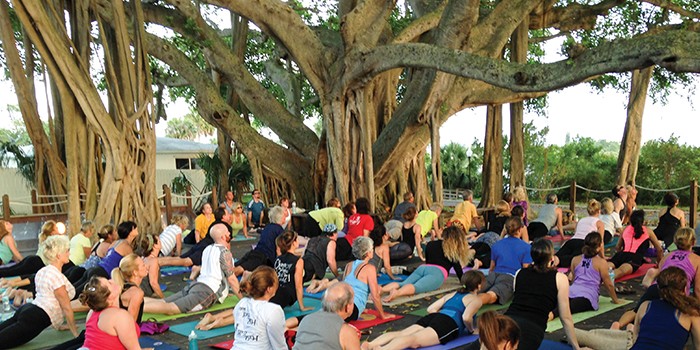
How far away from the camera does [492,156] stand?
575 inches

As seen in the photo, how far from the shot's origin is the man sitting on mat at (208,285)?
582 centimetres

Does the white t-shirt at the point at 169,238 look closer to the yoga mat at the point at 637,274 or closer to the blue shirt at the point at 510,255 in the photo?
the blue shirt at the point at 510,255

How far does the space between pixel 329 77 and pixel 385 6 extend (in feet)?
5.36

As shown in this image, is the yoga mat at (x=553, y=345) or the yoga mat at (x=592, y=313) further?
the yoga mat at (x=592, y=313)

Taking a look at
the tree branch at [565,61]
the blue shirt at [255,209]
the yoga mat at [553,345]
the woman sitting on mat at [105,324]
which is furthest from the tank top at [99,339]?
the blue shirt at [255,209]

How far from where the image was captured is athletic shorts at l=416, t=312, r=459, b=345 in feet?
15.1

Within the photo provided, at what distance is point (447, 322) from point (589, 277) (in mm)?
1682

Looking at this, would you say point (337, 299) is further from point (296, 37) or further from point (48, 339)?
point (296, 37)

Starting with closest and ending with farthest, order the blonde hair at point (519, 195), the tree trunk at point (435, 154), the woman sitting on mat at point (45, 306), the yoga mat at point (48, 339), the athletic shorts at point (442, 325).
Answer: the athletic shorts at point (442, 325) → the woman sitting on mat at point (45, 306) → the yoga mat at point (48, 339) → the blonde hair at point (519, 195) → the tree trunk at point (435, 154)

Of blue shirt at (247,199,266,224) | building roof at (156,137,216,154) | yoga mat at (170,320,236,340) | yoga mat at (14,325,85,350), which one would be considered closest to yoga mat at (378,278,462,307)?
yoga mat at (170,320,236,340)

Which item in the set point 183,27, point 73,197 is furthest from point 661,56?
point 183,27

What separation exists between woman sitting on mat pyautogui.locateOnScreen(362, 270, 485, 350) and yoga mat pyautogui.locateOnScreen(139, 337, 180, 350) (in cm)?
155

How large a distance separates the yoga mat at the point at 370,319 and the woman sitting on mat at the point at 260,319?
1.58 meters

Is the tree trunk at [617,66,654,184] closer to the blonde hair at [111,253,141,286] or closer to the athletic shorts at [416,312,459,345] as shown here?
the athletic shorts at [416,312,459,345]
